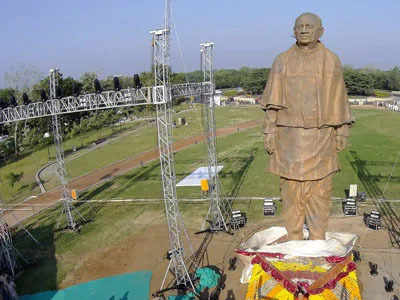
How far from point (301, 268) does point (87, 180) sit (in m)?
34.6

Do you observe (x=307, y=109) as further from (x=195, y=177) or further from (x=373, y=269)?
(x=195, y=177)

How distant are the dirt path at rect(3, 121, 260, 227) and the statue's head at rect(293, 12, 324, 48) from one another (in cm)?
2831

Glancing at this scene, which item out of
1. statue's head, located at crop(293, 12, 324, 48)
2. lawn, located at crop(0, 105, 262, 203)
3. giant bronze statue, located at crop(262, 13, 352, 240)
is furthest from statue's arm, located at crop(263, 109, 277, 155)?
lawn, located at crop(0, 105, 262, 203)

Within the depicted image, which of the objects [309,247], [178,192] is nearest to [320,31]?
[309,247]

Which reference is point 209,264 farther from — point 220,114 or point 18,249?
point 220,114

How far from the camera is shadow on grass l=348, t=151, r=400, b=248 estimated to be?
23641mm

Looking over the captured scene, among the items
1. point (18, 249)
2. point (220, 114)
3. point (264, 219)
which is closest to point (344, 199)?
point (264, 219)

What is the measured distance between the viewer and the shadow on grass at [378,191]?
931 inches

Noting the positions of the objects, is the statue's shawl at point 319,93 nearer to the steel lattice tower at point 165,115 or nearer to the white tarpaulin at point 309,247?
the white tarpaulin at point 309,247

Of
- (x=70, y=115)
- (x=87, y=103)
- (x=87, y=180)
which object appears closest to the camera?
(x=87, y=103)

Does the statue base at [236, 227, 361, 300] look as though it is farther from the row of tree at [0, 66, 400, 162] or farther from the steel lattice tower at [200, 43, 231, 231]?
the row of tree at [0, 66, 400, 162]

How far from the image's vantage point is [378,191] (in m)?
30.6

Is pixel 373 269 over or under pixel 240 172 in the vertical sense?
under

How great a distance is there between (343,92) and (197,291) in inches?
508
